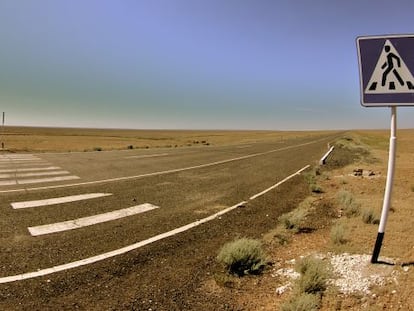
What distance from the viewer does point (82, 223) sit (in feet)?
21.3

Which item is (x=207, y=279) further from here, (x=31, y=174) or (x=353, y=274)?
(x=31, y=174)

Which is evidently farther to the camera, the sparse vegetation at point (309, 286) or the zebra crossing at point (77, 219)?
the zebra crossing at point (77, 219)

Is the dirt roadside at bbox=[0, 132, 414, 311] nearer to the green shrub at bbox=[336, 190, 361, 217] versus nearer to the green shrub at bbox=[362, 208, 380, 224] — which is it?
the green shrub at bbox=[362, 208, 380, 224]

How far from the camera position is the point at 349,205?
7961 mm

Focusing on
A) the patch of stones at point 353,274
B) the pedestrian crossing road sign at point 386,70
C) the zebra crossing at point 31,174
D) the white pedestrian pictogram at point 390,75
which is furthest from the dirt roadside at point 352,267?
the zebra crossing at point 31,174

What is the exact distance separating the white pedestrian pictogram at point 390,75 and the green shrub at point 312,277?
2.20 m

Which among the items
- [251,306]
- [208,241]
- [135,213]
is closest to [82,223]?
[135,213]

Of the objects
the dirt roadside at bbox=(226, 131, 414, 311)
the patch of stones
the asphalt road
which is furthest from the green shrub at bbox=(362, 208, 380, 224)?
the asphalt road

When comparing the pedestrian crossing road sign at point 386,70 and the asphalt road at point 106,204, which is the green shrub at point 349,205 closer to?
the asphalt road at point 106,204

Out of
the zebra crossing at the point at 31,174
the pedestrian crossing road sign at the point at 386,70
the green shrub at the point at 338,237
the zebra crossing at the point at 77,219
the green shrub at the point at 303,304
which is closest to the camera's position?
the green shrub at the point at 303,304

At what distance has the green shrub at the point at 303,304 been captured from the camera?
3342 mm

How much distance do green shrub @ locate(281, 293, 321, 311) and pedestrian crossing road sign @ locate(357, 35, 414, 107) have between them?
2.28 metres

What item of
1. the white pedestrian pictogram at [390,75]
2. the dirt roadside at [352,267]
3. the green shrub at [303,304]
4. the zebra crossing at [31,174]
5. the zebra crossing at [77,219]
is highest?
the white pedestrian pictogram at [390,75]

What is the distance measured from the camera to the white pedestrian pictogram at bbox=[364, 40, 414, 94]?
3.83 m
